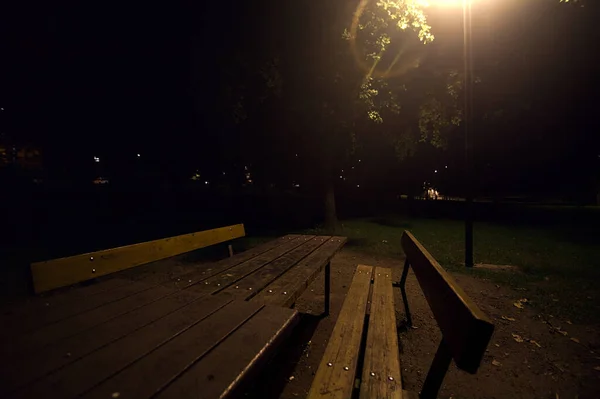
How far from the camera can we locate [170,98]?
1170 centimetres

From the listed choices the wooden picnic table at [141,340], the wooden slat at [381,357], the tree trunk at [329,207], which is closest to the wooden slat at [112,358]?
the wooden picnic table at [141,340]

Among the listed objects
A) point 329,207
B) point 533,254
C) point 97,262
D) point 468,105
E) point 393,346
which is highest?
point 468,105

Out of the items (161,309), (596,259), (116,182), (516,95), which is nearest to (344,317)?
(161,309)

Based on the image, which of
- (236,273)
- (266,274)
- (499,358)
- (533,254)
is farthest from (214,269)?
(533,254)

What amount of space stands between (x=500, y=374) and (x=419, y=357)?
677 millimetres

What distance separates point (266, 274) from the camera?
2.49 meters

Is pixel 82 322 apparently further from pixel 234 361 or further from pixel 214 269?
pixel 214 269

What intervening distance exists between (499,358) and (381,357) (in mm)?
1918

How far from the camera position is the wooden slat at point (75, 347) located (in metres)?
1.02

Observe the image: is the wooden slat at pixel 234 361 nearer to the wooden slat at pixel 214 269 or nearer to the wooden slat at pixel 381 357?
the wooden slat at pixel 381 357

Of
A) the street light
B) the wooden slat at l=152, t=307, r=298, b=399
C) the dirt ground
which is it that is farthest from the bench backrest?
the street light

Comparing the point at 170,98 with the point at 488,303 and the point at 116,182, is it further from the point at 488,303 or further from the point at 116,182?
the point at 116,182

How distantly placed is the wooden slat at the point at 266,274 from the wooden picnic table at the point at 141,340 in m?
0.02

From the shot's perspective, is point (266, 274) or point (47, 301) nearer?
point (47, 301)
